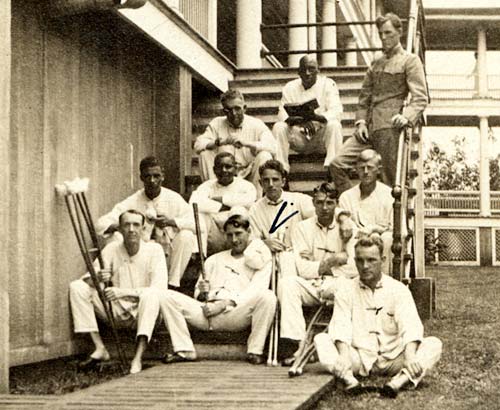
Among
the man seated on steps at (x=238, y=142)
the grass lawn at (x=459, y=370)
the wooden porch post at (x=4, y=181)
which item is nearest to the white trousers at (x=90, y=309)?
the wooden porch post at (x=4, y=181)

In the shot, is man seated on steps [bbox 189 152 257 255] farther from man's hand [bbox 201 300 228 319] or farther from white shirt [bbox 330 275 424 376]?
white shirt [bbox 330 275 424 376]

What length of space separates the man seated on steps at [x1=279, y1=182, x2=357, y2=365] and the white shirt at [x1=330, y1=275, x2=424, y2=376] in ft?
2.53

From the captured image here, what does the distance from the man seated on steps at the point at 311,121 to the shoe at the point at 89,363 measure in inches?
134

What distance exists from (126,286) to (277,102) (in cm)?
505

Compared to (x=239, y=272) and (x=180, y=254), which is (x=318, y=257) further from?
(x=180, y=254)

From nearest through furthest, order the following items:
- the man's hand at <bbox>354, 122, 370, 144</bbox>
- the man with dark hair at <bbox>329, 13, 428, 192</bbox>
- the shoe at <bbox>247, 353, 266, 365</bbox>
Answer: the shoe at <bbox>247, 353, 266, 365</bbox>
the man with dark hair at <bbox>329, 13, 428, 192</bbox>
the man's hand at <bbox>354, 122, 370, 144</bbox>

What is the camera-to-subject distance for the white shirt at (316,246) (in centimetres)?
809

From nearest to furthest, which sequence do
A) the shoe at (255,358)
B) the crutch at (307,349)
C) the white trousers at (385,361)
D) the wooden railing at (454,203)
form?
the white trousers at (385,361) < the crutch at (307,349) < the shoe at (255,358) < the wooden railing at (454,203)

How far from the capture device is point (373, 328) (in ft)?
22.3

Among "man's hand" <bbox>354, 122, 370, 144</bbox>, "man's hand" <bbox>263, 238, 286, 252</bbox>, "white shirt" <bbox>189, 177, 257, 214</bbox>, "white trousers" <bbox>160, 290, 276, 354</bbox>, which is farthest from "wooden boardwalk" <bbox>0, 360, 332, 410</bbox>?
"man's hand" <bbox>354, 122, 370, 144</bbox>

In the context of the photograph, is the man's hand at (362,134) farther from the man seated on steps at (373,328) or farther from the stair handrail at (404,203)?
the man seated on steps at (373,328)

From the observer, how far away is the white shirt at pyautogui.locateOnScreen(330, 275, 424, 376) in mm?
6754

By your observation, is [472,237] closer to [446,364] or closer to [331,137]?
[331,137]

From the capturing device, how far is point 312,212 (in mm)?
8758
